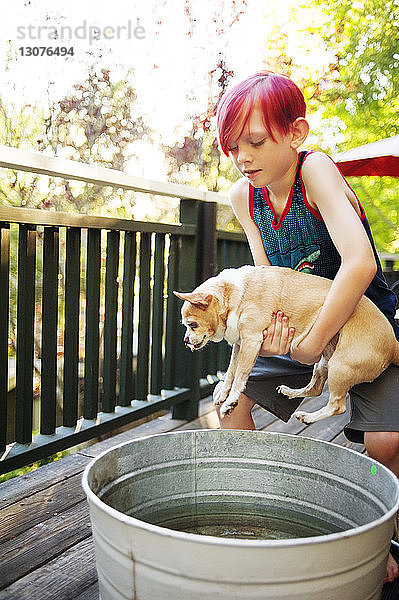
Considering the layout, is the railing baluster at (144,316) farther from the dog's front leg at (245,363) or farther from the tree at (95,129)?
the tree at (95,129)

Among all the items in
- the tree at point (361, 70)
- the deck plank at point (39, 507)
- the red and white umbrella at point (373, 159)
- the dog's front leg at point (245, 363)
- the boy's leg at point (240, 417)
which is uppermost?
the tree at point (361, 70)

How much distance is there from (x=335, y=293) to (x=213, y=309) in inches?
11.4

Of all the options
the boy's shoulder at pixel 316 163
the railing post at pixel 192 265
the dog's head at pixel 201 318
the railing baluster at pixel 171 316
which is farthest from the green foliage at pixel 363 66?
the dog's head at pixel 201 318

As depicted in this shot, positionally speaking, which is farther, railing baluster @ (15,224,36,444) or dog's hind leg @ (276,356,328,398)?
railing baluster @ (15,224,36,444)

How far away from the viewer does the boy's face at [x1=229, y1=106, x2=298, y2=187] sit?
4.49 feet

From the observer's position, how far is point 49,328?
2.15 metres

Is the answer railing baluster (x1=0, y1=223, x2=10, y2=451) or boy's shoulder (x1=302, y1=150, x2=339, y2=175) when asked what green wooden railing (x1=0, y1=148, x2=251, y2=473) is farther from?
boy's shoulder (x1=302, y1=150, x2=339, y2=175)

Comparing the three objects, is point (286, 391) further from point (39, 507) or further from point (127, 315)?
point (127, 315)

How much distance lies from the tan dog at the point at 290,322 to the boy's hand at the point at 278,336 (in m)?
0.02

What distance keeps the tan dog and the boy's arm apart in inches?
1.7

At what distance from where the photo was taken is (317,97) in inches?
337

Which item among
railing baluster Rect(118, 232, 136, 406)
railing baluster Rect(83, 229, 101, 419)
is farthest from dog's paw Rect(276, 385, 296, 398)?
railing baluster Rect(118, 232, 136, 406)

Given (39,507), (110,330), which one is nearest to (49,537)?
(39,507)

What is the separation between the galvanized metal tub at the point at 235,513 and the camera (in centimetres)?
77
